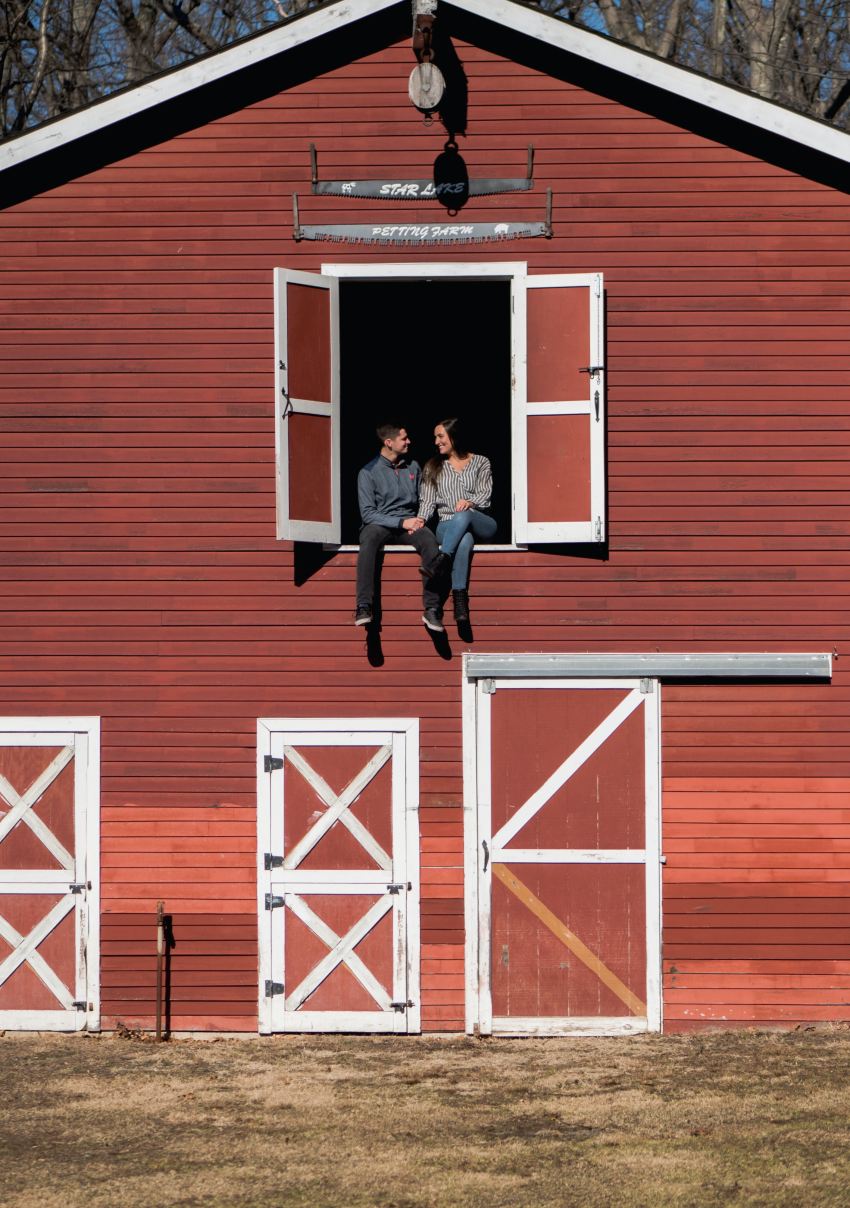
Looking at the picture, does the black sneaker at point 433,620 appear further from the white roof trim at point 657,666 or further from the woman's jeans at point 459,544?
the white roof trim at point 657,666

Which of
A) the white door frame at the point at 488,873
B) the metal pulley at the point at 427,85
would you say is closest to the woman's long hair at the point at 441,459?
the white door frame at the point at 488,873

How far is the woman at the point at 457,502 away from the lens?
12.4 m

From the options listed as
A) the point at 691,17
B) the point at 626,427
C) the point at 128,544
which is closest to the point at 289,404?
the point at 128,544

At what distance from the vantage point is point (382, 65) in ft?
41.4

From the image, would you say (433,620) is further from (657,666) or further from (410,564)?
(657,666)

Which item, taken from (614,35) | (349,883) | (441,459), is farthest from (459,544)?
(614,35)

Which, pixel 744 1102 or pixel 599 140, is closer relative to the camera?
pixel 744 1102

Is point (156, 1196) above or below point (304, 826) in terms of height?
below

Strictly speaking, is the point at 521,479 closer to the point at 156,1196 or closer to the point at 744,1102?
the point at 744,1102

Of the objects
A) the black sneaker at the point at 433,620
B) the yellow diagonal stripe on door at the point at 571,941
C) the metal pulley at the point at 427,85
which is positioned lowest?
the yellow diagonal stripe on door at the point at 571,941

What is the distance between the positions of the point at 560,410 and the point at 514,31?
273 centimetres

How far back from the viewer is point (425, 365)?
56.6 feet

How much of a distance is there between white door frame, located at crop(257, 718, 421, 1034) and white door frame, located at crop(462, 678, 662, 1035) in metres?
0.38

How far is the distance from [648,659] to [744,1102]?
326 cm
